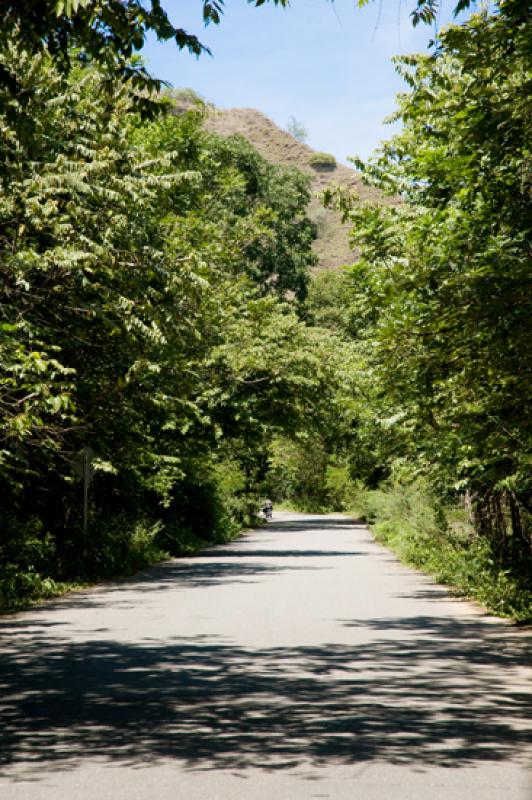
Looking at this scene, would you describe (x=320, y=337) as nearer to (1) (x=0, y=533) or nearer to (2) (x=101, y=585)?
(2) (x=101, y=585)

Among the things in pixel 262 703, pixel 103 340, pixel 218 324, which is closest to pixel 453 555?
pixel 103 340

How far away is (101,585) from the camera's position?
22031 millimetres

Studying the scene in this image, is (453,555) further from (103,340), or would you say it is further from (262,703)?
(262,703)

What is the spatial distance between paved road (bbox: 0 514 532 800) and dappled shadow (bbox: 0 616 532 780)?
2 centimetres

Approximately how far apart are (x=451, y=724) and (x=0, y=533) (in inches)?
508

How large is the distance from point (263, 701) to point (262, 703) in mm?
103

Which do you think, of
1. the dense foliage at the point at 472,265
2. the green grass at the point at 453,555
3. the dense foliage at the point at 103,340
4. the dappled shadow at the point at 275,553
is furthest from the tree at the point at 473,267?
the dappled shadow at the point at 275,553

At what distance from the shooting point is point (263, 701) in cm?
907

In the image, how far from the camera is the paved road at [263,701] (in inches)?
254

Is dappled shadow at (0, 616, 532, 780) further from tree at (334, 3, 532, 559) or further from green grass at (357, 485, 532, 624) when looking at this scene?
green grass at (357, 485, 532, 624)

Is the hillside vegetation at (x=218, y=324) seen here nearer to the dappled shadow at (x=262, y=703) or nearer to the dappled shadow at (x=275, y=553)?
the dappled shadow at (x=275, y=553)

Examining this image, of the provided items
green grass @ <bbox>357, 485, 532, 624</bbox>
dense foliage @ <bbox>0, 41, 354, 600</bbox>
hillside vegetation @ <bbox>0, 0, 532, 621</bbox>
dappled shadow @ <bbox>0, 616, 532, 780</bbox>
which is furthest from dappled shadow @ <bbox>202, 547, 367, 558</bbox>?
dappled shadow @ <bbox>0, 616, 532, 780</bbox>

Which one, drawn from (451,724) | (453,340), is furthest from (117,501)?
(451,724)

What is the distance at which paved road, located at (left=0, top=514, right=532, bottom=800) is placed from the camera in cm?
645
